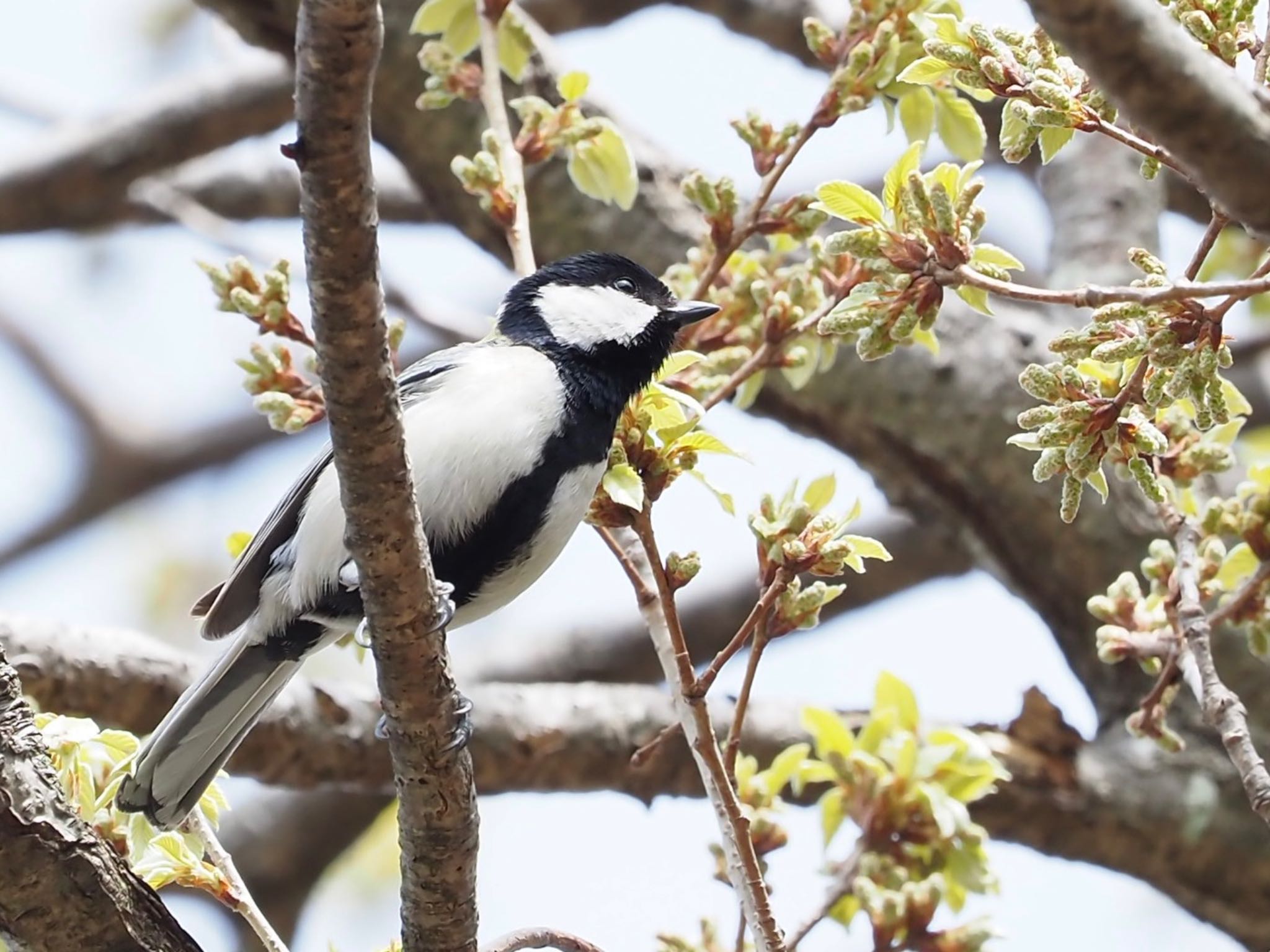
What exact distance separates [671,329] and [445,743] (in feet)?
3.36

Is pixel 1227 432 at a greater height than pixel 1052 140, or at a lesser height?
lesser

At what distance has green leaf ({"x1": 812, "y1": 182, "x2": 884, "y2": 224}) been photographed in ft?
5.22

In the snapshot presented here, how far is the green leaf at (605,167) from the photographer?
8.04 ft

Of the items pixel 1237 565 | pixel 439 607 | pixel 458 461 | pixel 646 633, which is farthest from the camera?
pixel 646 633

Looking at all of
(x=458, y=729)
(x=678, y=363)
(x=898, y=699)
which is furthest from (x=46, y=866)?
(x=898, y=699)

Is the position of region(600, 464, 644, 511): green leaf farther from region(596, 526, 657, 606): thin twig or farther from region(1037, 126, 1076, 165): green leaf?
region(1037, 126, 1076, 165): green leaf

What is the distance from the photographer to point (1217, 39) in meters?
1.44

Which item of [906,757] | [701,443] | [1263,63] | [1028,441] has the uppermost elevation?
[1263,63]

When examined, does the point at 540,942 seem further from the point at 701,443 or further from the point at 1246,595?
the point at 1246,595

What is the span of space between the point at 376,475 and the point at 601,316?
120 cm

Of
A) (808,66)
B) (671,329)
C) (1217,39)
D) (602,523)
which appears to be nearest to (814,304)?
(671,329)

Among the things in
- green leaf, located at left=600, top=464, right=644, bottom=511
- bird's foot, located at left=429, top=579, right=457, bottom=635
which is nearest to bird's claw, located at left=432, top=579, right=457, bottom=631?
bird's foot, located at left=429, top=579, right=457, bottom=635

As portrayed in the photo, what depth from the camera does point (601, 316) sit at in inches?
103

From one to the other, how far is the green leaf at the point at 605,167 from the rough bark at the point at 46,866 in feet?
4.35
